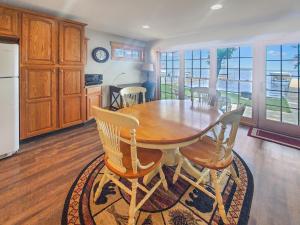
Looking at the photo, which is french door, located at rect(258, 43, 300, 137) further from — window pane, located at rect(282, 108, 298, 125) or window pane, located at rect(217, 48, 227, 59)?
window pane, located at rect(217, 48, 227, 59)

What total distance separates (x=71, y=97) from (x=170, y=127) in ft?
8.53

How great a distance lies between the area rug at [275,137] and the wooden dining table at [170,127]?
67.0 inches

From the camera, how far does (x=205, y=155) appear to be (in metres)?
1.70

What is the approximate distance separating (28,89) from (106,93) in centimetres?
215

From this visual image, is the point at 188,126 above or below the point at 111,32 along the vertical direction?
below

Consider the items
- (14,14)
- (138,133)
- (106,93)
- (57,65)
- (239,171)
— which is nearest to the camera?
(138,133)

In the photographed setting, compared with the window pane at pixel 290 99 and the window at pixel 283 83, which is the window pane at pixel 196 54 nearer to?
the window at pixel 283 83

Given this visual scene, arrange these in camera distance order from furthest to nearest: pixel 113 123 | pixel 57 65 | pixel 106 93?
pixel 106 93, pixel 57 65, pixel 113 123

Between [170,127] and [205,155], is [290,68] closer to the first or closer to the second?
[205,155]

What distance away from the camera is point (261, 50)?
3.76 meters

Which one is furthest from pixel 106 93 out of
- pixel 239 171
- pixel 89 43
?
pixel 239 171

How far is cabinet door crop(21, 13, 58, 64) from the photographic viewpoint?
9.37ft

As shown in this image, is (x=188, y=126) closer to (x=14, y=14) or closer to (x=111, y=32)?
(x=14, y=14)

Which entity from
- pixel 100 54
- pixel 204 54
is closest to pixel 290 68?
pixel 204 54
